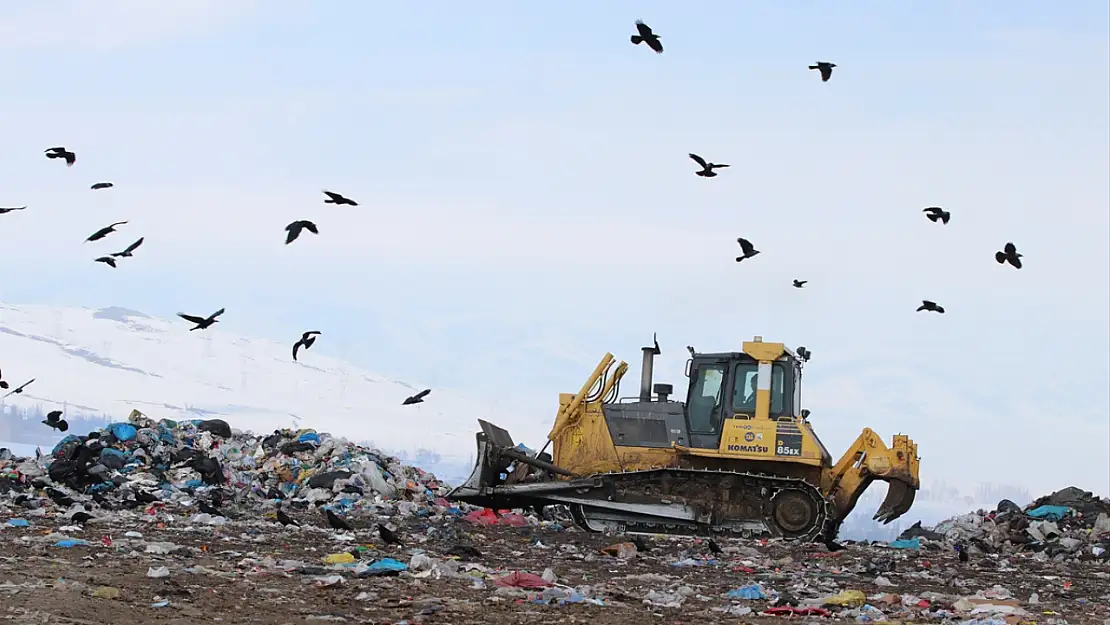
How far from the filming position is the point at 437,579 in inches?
374

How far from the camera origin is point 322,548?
1132 centimetres

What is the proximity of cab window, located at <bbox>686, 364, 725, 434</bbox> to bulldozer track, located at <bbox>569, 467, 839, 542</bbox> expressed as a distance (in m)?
0.54

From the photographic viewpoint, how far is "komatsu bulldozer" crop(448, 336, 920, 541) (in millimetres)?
14812

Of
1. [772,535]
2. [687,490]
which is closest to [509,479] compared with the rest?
[687,490]

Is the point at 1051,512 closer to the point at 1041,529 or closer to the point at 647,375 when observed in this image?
the point at 1041,529

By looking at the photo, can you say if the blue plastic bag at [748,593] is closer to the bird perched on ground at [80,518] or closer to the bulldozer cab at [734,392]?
the bulldozer cab at [734,392]

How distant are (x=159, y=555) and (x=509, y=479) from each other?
19.8 ft

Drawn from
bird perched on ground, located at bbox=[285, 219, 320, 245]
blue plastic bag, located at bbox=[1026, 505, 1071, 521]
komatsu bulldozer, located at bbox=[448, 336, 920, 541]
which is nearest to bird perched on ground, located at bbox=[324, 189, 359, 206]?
bird perched on ground, located at bbox=[285, 219, 320, 245]

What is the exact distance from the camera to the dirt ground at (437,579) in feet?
25.8

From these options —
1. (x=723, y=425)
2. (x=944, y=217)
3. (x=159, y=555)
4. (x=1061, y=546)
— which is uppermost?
(x=944, y=217)

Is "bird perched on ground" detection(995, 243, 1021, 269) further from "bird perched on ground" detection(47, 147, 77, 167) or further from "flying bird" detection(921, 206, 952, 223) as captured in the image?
"bird perched on ground" detection(47, 147, 77, 167)

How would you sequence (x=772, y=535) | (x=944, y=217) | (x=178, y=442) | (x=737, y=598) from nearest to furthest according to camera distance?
(x=737, y=598), (x=944, y=217), (x=772, y=535), (x=178, y=442)

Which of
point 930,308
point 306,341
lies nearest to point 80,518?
point 306,341

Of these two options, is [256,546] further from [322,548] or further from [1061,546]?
[1061,546]
